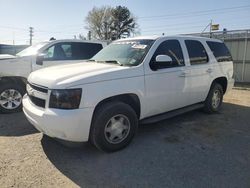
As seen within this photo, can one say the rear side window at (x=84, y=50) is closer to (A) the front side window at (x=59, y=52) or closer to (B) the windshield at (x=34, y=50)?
(A) the front side window at (x=59, y=52)

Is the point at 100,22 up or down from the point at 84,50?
up

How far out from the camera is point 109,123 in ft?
12.8

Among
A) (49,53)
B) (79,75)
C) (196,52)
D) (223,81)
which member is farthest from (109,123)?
(49,53)

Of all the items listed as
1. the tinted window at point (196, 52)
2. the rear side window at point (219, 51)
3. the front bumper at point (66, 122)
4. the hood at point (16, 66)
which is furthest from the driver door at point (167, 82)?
the hood at point (16, 66)

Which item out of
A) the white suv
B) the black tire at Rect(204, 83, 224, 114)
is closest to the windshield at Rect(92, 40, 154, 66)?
the white suv

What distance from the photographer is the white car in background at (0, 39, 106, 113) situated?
6.34 m

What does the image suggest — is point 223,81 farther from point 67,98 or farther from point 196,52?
point 67,98

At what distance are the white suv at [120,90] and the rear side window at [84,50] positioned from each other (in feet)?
8.70

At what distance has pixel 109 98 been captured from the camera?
12.7 feet

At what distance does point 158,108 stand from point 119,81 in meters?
1.14

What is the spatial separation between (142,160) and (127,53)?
195 cm

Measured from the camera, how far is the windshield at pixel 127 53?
171 inches

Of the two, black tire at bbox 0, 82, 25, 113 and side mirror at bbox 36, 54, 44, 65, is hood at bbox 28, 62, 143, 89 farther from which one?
side mirror at bbox 36, 54, 44, 65

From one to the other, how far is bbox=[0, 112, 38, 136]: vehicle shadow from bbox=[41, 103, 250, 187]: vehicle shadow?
693 millimetres
